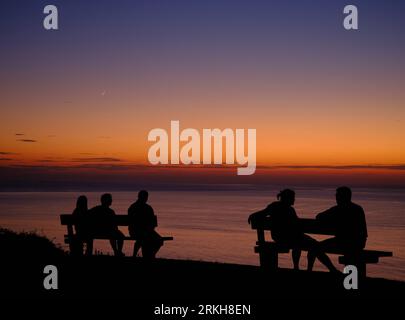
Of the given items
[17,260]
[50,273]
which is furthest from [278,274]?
[17,260]

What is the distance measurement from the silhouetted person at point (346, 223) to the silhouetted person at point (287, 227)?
46 cm

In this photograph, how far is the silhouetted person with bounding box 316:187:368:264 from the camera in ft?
30.3

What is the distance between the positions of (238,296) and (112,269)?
3614mm

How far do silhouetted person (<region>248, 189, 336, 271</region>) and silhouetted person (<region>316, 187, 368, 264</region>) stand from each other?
46cm

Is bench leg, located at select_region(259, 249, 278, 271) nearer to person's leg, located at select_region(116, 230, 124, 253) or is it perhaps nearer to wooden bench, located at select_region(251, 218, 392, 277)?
wooden bench, located at select_region(251, 218, 392, 277)

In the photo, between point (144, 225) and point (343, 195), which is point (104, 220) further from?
point (343, 195)

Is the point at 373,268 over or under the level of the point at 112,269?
under

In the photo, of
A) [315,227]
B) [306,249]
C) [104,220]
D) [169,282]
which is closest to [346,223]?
[315,227]

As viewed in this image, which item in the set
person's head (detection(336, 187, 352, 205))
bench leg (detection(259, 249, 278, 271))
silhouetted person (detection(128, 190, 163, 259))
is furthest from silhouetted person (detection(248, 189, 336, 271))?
silhouetted person (detection(128, 190, 163, 259))

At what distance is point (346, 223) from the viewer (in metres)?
9.35

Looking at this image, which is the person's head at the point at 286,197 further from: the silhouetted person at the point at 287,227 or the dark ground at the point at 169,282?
the dark ground at the point at 169,282
